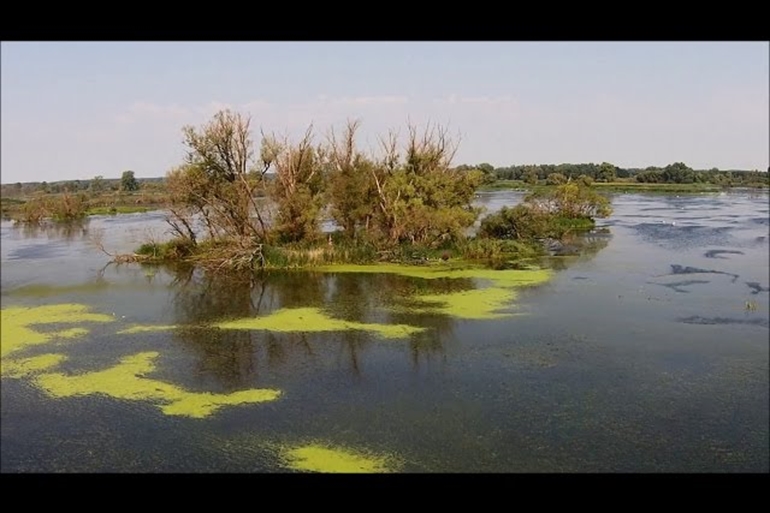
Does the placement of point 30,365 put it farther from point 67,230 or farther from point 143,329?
point 67,230

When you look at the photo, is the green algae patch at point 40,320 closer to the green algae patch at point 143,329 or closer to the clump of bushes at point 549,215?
A: the green algae patch at point 143,329

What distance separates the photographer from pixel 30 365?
7.23 metres

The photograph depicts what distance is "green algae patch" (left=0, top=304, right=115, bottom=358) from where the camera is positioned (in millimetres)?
7844

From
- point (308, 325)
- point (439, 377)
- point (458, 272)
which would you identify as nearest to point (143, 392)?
point (308, 325)

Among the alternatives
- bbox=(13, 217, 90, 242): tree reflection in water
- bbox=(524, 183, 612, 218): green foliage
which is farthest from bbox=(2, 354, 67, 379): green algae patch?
bbox=(524, 183, 612, 218): green foliage

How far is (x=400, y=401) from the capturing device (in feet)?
21.0

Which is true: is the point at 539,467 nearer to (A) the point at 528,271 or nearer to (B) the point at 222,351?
(B) the point at 222,351

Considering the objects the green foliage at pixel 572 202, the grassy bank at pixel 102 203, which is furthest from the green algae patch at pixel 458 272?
the green foliage at pixel 572 202

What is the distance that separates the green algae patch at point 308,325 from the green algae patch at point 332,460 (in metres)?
3.29

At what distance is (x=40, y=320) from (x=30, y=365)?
1.85m

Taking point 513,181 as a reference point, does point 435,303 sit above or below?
A: below

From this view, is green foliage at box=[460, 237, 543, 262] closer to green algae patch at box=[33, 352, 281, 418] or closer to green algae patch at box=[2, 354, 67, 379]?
green algae patch at box=[33, 352, 281, 418]
